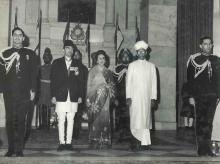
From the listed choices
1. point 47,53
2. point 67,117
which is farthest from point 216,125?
point 47,53

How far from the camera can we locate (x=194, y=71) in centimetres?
813

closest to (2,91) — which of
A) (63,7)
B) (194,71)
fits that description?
(194,71)

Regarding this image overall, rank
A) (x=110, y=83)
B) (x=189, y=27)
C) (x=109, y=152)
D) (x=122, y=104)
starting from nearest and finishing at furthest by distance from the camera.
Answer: (x=109, y=152) < (x=110, y=83) < (x=122, y=104) < (x=189, y=27)

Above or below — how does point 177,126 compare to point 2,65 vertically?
below

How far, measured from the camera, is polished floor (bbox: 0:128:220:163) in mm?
7305

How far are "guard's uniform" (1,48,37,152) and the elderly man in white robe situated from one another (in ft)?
6.66

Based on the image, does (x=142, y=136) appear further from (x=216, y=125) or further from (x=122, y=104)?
(x=122, y=104)

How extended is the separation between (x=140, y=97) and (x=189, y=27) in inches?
196

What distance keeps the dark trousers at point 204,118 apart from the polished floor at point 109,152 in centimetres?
30

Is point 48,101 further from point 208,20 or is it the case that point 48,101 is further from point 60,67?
point 208,20

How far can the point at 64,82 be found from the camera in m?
8.53

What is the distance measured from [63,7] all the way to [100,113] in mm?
6671

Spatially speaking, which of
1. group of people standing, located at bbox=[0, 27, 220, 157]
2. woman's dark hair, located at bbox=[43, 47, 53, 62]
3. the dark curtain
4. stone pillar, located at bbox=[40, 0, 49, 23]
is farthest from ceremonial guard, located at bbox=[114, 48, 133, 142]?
stone pillar, located at bbox=[40, 0, 49, 23]

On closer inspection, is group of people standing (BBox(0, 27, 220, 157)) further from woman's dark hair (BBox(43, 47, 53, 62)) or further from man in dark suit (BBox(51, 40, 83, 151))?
woman's dark hair (BBox(43, 47, 53, 62))
